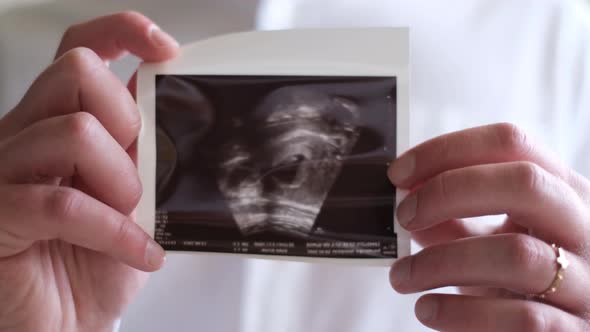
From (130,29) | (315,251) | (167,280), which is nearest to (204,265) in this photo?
(167,280)

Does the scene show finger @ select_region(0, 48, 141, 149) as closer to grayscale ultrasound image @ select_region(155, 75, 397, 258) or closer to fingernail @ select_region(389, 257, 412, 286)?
grayscale ultrasound image @ select_region(155, 75, 397, 258)

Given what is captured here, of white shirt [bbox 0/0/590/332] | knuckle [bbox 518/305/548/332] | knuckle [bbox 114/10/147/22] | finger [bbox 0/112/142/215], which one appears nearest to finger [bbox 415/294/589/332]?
knuckle [bbox 518/305/548/332]

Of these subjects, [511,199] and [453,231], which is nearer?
[511,199]

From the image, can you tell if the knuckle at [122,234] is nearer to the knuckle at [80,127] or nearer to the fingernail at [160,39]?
the knuckle at [80,127]

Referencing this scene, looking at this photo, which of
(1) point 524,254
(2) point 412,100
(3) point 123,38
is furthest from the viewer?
(2) point 412,100

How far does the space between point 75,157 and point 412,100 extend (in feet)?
1.88

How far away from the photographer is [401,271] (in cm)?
59

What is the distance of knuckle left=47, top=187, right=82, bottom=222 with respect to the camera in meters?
0.56

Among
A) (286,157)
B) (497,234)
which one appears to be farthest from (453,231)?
(286,157)

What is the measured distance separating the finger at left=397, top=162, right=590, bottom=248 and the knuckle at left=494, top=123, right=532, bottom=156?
2 centimetres

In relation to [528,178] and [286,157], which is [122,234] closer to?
[286,157]

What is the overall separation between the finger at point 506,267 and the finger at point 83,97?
39cm

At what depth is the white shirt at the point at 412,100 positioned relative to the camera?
2.79ft

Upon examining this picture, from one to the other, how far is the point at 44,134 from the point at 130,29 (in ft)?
0.58
